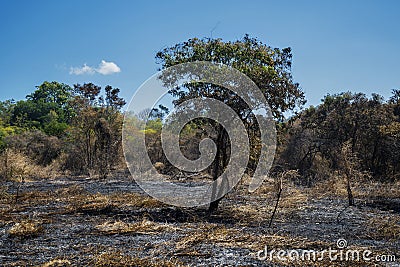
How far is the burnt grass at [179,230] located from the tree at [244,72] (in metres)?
1.98

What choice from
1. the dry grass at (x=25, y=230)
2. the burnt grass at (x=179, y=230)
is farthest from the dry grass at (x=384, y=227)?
the dry grass at (x=25, y=230)

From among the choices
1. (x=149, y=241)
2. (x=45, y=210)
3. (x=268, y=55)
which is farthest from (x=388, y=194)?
(x=45, y=210)

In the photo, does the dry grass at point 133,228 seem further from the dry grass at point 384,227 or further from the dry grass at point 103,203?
the dry grass at point 384,227

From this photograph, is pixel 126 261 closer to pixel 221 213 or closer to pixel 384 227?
pixel 221 213

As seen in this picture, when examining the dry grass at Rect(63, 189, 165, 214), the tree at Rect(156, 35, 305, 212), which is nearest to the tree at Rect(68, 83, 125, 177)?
the dry grass at Rect(63, 189, 165, 214)

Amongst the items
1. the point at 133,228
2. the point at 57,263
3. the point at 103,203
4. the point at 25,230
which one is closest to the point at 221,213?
the point at 133,228

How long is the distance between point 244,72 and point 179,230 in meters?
4.14

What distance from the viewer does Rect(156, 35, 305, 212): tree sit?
9.59m

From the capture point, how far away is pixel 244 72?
9.52 m

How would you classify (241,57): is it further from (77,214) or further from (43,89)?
(43,89)

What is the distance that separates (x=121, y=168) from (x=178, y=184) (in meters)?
7.17

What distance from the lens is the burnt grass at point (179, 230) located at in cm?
573

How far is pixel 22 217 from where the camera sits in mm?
8992

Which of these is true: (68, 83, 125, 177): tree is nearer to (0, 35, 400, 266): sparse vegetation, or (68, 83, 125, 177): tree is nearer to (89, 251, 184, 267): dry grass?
(0, 35, 400, 266): sparse vegetation
